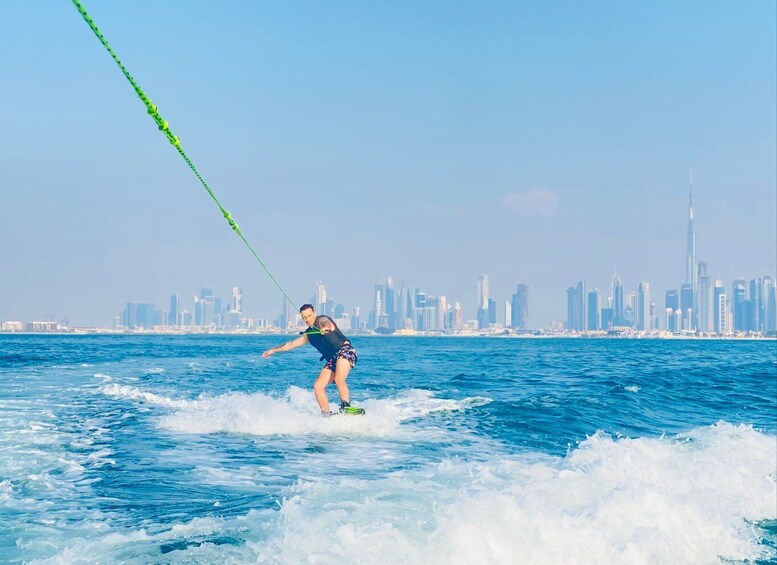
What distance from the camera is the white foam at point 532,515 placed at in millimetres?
5855

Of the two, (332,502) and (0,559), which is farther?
(332,502)

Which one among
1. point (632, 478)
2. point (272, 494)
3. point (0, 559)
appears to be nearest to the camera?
point (0, 559)

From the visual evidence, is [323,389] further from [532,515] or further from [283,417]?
[532,515]

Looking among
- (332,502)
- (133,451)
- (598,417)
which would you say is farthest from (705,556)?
(598,417)

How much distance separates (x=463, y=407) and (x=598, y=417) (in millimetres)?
3012

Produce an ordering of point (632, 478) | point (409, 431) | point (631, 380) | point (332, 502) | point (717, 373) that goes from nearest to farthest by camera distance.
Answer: point (332, 502), point (632, 478), point (409, 431), point (631, 380), point (717, 373)

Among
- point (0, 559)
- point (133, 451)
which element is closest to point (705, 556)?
point (0, 559)

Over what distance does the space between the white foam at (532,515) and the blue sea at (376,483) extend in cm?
2

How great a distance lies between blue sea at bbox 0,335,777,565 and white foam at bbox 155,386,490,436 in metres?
0.06

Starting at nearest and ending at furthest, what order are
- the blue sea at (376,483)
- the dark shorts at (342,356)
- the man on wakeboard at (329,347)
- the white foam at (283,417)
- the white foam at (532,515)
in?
the white foam at (532,515), the blue sea at (376,483), the white foam at (283,417), the man on wakeboard at (329,347), the dark shorts at (342,356)

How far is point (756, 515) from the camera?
26.0 feet

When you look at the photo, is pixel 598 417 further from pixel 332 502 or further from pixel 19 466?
pixel 19 466

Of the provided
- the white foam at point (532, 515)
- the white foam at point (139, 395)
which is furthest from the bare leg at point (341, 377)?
the white foam at point (532, 515)

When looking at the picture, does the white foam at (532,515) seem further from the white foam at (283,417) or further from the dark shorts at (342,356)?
the dark shorts at (342,356)
